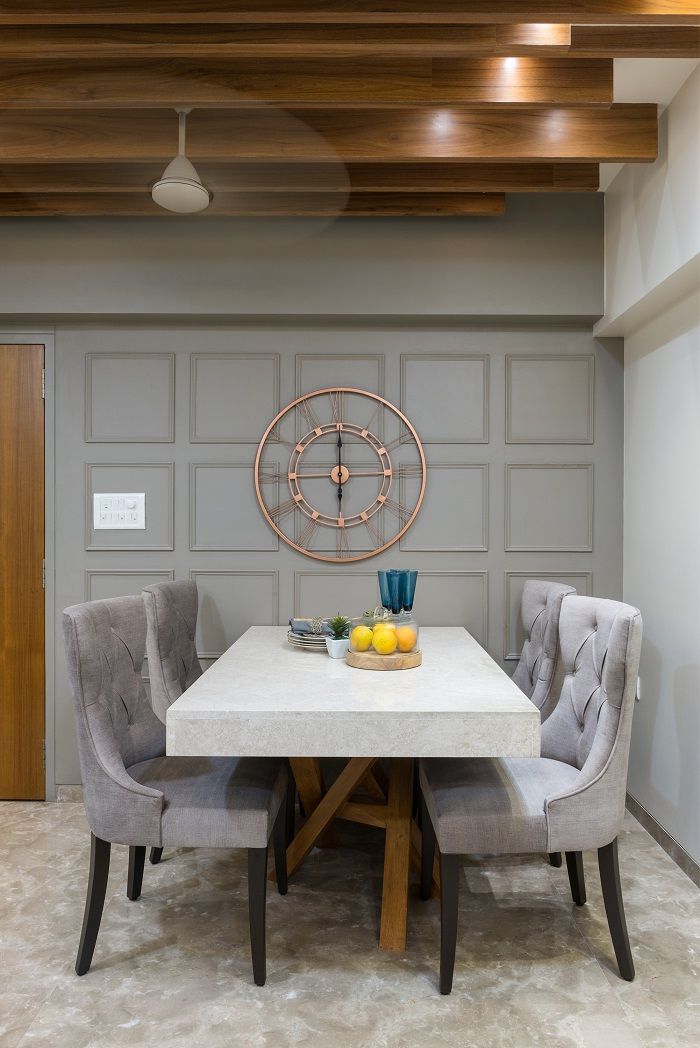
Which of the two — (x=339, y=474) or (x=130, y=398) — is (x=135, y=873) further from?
(x=130, y=398)

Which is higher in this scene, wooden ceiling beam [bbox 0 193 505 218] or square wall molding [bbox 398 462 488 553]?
wooden ceiling beam [bbox 0 193 505 218]

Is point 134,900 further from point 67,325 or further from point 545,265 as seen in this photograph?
point 545,265

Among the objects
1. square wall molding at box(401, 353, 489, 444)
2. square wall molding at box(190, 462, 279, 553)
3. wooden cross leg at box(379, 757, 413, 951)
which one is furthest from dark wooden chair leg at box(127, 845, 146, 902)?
square wall molding at box(401, 353, 489, 444)

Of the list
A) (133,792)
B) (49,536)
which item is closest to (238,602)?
(49,536)

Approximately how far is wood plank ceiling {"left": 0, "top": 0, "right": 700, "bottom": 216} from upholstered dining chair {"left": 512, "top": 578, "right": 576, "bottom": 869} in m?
1.55

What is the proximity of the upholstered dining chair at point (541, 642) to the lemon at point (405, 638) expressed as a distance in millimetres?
621

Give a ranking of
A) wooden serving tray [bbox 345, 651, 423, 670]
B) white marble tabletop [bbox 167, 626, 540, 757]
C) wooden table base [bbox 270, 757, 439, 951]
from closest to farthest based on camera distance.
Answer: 1. white marble tabletop [bbox 167, 626, 540, 757]
2. wooden table base [bbox 270, 757, 439, 951]
3. wooden serving tray [bbox 345, 651, 423, 670]

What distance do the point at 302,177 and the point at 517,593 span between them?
195 cm

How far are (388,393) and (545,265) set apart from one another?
866mm

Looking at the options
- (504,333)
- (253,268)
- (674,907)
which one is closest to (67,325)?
(253,268)

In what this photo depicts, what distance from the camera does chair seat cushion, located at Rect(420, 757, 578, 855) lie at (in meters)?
1.83

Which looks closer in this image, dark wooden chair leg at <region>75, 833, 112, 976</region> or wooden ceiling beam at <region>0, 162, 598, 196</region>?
dark wooden chair leg at <region>75, 833, 112, 976</region>

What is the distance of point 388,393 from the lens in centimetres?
319

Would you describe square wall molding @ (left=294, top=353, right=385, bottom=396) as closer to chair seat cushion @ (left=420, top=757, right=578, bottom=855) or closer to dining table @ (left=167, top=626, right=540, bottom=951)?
dining table @ (left=167, top=626, right=540, bottom=951)
